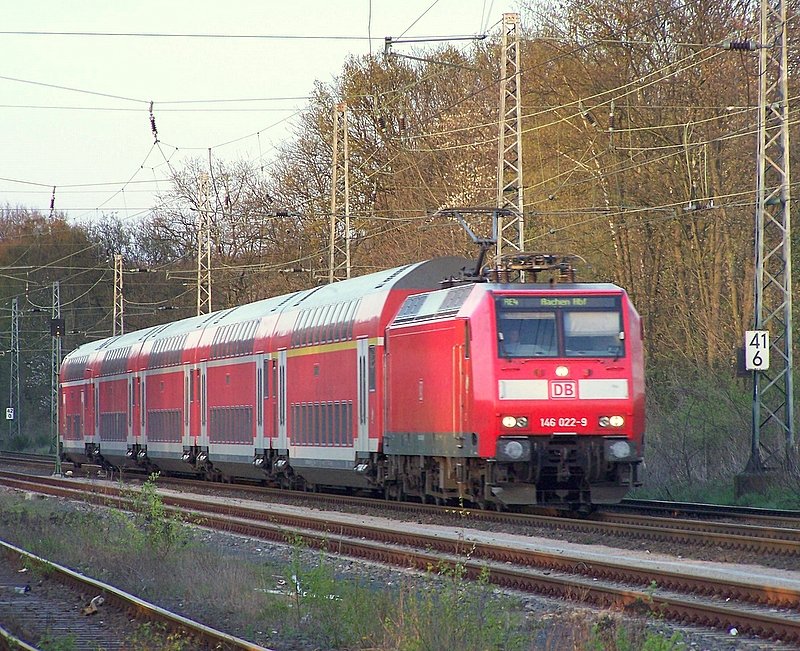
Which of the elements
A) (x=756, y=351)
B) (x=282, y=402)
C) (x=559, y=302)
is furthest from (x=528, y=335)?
(x=282, y=402)

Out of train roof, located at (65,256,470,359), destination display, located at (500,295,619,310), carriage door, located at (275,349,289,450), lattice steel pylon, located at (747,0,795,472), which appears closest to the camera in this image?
destination display, located at (500,295,619,310)

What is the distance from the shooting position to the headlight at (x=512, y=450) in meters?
18.7

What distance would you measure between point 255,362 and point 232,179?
36.0m

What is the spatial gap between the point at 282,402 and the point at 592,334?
33.9 ft

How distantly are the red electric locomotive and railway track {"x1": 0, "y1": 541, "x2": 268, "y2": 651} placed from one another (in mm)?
6382

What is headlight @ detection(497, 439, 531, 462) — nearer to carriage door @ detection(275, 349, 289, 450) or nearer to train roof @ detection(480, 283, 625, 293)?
train roof @ detection(480, 283, 625, 293)

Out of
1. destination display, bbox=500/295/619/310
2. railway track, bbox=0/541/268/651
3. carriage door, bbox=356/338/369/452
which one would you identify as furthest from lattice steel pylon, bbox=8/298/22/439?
railway track, bbox=0/541/268/651

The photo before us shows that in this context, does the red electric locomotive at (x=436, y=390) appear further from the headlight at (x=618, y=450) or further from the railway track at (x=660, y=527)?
the railway track at (x=660, y=527)

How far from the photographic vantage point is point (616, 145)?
35.6m

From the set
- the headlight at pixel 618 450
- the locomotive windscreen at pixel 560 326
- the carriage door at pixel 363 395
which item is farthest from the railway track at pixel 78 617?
the carriage door at pixel 363 395

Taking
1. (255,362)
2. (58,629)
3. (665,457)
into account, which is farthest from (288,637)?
(255,362)

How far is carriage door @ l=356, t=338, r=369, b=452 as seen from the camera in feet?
77.3

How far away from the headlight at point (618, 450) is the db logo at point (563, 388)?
882 mm

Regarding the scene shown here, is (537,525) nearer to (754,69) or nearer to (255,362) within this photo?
(255,362)
